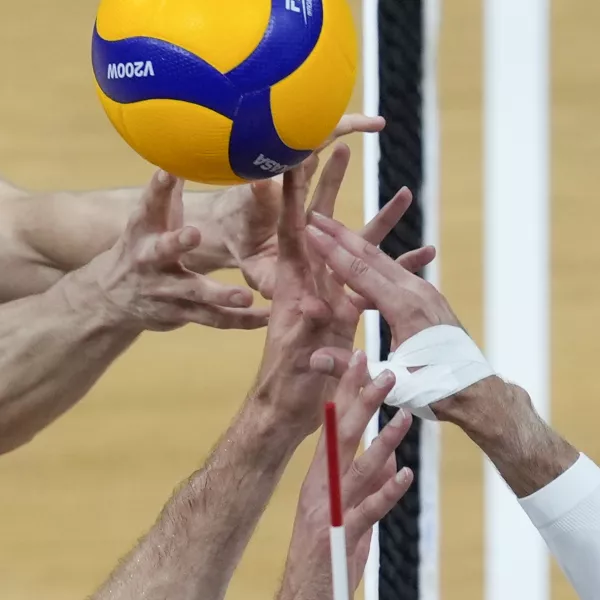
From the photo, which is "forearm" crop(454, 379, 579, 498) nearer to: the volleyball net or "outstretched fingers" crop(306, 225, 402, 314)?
"outstretched fingers" crop(306, 225, 402, 314)

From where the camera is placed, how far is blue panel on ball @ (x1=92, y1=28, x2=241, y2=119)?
3.51 feet

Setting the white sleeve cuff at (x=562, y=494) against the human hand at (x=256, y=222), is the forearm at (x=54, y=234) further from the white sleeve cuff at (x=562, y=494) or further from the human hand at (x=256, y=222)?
the white sleeve cuff at (x=562, y=494)

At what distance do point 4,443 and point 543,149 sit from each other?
4.15 ft

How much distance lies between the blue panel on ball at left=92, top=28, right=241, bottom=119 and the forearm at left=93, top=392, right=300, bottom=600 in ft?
1.27

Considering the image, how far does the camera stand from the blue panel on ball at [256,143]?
1.08 metres

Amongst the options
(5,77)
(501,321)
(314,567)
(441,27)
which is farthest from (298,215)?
(5,77)

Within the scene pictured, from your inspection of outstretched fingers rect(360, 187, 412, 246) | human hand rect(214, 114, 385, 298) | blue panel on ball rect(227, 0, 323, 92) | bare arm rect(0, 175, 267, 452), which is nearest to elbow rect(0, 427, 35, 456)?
bare arm rect(0, 175, 267, 452)

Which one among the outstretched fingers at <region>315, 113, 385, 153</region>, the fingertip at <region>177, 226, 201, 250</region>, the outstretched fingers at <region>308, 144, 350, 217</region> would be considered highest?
the outstretched fingers at <region>315, 113, 385, 153</region>

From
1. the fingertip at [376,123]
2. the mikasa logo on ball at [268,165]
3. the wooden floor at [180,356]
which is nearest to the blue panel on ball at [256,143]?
the mikasa logo on ball at [268,165]

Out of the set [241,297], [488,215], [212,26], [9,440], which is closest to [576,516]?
[241,297]

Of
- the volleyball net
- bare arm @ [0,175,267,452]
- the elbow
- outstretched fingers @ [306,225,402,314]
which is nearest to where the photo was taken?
outstretched fingers @ [306,225,402,314]

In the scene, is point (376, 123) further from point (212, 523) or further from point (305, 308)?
point (212, 523)

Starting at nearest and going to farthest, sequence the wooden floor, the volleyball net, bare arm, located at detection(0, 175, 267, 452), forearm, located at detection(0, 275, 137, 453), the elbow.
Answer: bare arm, located at detection(0, 175, 267, 452)
forearm, located at detection(0, 275, 137, 453)
the elbow
the volleyball net
the wooden floor

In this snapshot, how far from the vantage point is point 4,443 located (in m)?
1.60
